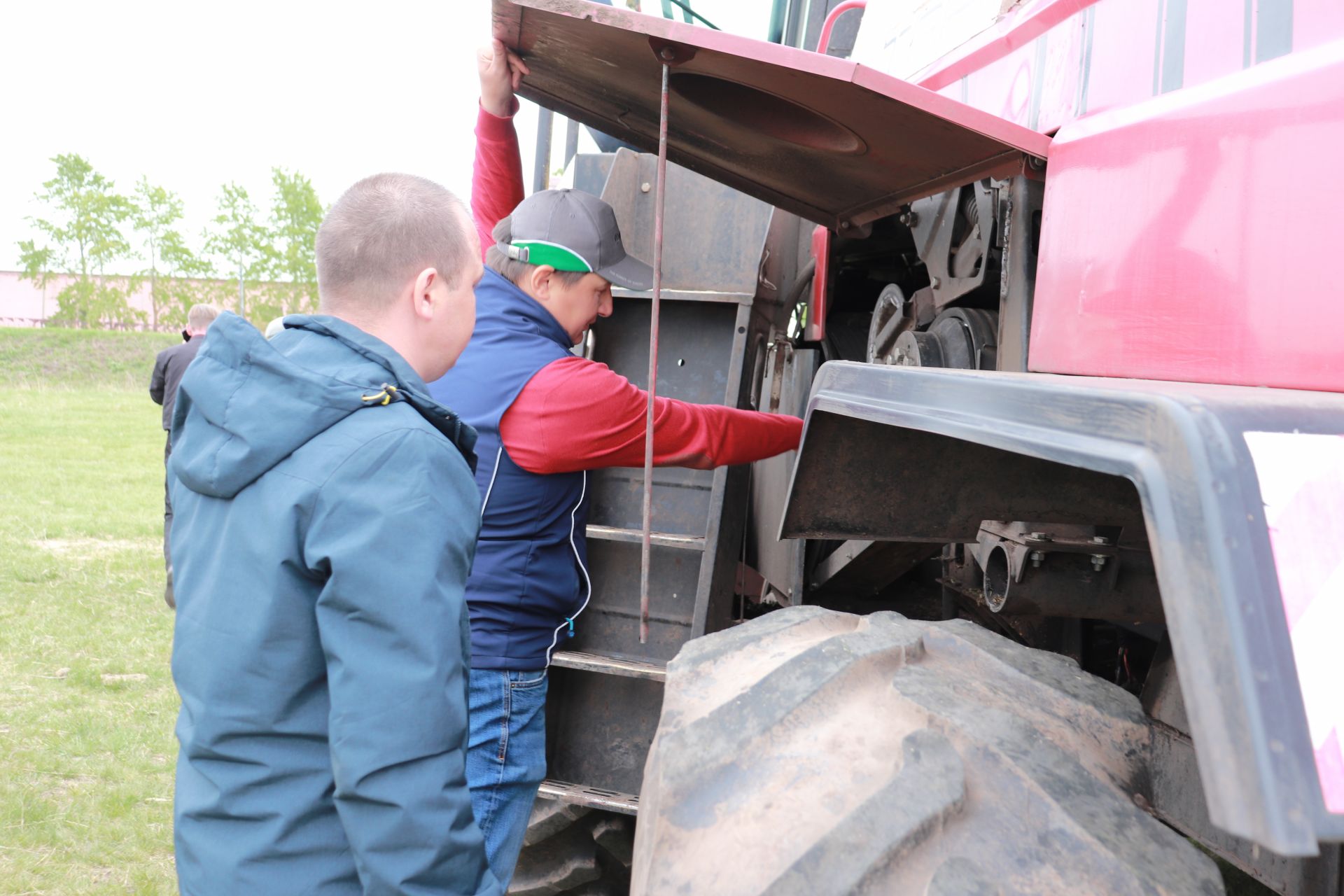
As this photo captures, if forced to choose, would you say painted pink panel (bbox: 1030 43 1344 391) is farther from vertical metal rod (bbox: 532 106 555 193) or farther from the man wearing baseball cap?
vertical metal rod (bbox: 532 106 555 193)

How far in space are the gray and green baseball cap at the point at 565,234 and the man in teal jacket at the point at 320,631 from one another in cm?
101

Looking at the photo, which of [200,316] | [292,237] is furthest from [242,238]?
[200,316]

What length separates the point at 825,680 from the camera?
4.90ft

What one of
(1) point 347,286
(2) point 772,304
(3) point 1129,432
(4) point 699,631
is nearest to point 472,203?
(2) point 772,304

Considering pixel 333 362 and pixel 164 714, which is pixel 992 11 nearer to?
pixel 333 362

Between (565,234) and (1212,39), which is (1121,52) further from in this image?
(565,234)

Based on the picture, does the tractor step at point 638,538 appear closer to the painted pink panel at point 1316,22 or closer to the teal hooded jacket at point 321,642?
the teal hooded jacket at point 321,642

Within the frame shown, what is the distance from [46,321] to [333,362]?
123 ft

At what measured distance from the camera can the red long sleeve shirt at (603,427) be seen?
239 centimetres

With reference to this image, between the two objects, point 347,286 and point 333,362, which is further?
point 347,286

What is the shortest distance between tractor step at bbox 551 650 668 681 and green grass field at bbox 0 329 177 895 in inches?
62.3

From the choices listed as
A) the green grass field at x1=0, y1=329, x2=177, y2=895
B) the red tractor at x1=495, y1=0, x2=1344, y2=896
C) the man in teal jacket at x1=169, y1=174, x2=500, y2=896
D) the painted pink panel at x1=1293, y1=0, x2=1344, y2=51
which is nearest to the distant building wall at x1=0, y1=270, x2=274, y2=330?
the green grass field at x1=0, y1=329, x2=177, y2=895

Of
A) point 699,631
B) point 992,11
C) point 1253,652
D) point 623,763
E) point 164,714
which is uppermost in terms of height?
point 992,11

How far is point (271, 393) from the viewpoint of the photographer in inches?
57.9
